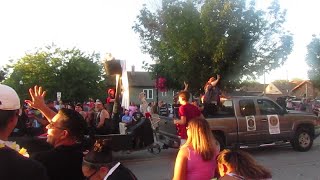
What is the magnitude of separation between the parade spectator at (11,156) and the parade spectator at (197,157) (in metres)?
2.20

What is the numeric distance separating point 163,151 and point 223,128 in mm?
2953

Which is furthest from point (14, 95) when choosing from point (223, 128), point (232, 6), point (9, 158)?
point (232, 6)

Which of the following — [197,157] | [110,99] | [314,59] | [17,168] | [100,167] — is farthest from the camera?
[314,59]

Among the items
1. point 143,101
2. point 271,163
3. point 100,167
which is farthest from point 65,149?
point 143,101

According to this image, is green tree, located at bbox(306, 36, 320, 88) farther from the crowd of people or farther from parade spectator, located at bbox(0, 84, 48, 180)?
parade spectator, located at bbox(0, 84, 48, 180)

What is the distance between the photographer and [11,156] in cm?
241

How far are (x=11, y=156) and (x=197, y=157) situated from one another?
2.41m

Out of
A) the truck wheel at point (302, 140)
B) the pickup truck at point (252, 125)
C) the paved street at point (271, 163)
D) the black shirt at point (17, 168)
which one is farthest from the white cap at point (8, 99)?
the truck wheel at point (302, 140)

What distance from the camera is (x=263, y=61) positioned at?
28.1 m

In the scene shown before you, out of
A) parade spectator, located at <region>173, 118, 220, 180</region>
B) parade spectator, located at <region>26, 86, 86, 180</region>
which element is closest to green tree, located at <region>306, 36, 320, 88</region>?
parade spectator, located at <region>173, 118, 220, 180</region>

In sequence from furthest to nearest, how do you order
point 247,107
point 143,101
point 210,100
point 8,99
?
point 143,101
point 247,107
point 210,100
point 8,99

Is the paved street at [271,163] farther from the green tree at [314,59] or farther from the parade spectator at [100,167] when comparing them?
the green tree at [314,59]

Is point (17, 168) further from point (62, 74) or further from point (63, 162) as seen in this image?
point (62, 74)

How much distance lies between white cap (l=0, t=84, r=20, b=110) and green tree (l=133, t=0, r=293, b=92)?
78.2 feet
